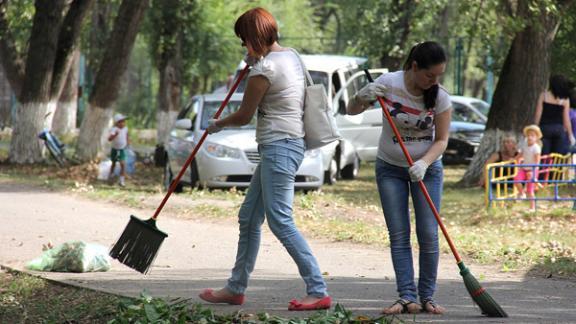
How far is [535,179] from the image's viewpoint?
49.1 ft

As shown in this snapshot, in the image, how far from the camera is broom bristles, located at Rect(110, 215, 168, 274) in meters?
7.82

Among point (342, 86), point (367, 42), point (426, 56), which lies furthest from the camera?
point (367, 42)

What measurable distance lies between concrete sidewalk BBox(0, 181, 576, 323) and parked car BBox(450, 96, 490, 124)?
44.4ft

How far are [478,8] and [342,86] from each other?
2611 millimetres

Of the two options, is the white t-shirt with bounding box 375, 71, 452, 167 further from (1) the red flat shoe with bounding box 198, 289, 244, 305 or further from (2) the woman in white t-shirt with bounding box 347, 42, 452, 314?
(1) the red flat shoe with bounding box 198, 289, 244, 305

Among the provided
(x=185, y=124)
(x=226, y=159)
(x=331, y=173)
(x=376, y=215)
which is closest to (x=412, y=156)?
(x=376, y=215)

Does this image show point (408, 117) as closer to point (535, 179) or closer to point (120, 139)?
point (535, 179)

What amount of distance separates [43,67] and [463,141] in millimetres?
9204

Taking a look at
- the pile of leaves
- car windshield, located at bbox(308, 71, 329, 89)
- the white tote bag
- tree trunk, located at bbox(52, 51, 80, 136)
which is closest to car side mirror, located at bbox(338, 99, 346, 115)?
car windshield, located at bbox(308, 71, 329, 89)

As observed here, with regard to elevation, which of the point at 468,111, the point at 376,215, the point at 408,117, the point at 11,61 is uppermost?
the point at 11,61

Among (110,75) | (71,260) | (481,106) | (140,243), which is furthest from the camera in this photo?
(481,106)

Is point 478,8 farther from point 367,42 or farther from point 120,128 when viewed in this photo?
point 367,42

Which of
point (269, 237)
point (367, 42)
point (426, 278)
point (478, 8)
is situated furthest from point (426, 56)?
point (367, 42)

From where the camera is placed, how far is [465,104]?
2708 cm
